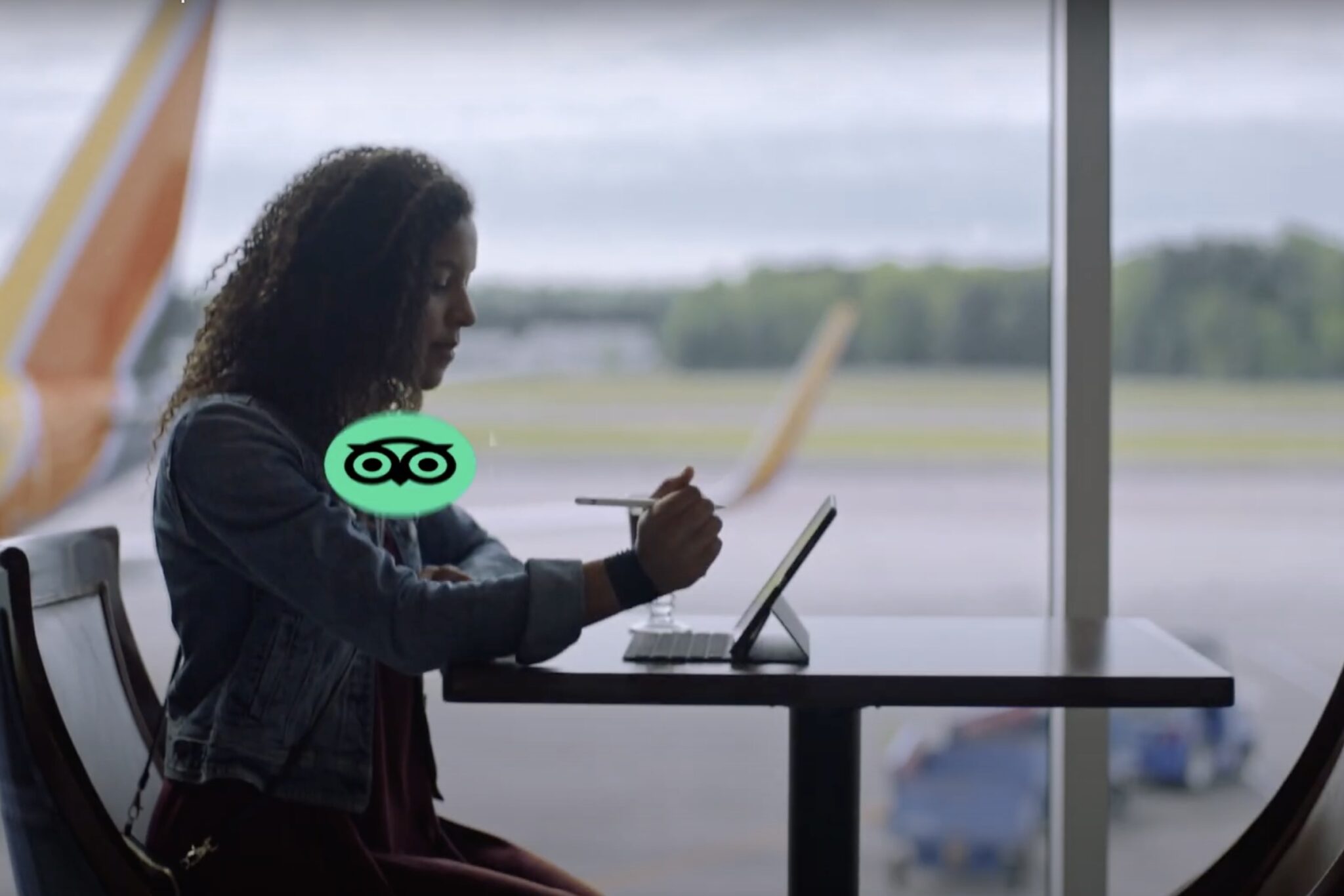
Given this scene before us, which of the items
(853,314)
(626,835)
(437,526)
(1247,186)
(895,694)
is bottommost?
(626,835)

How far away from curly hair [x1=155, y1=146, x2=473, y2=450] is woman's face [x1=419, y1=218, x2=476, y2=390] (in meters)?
0.01

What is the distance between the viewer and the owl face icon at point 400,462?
1.36 m

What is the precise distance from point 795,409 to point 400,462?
5.02 ft

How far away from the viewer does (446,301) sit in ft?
4.56

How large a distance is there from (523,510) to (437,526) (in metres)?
1.38

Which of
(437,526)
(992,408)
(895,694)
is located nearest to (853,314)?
(992,408)

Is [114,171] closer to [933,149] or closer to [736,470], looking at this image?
[736,470]

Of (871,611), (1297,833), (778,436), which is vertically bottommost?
(1297,833)

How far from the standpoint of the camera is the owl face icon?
4.47 feet

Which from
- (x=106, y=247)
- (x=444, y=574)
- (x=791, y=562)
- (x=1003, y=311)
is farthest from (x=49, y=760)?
(x=106, y=247)

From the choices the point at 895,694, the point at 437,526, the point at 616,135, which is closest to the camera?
the point at 895,694

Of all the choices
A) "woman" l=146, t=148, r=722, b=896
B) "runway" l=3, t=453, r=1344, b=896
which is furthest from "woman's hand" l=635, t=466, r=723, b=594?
"runway" l=3, t=453, r=1344, b=896

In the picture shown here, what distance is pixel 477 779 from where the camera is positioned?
116 inches

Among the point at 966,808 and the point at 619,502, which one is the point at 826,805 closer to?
the point at 619,502
